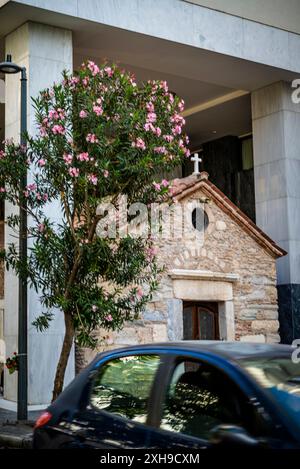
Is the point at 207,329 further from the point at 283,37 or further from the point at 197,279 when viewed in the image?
the point at 283,37

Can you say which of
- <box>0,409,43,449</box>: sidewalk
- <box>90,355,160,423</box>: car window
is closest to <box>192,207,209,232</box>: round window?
<box>0,409,43,449</box>: sidewalk

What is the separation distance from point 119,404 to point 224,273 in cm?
1057

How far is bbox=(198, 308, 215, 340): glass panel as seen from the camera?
1529 cm

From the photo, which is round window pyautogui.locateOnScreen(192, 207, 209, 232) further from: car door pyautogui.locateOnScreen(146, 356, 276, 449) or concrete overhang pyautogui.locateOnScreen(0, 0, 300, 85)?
car door pyautogui.locateOnScreen(146, 356, 276, 449)

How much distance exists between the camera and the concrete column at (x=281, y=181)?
1748cm

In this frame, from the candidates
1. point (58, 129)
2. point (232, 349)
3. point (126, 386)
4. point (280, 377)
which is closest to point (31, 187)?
point (58, 129)

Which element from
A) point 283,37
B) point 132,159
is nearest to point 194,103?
point 283,37

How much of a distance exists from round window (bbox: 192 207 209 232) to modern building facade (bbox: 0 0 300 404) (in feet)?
11.0

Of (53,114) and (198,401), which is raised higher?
(53,114)

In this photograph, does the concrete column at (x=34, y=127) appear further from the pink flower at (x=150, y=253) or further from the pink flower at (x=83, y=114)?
the pink flower at (x=83, y=114)

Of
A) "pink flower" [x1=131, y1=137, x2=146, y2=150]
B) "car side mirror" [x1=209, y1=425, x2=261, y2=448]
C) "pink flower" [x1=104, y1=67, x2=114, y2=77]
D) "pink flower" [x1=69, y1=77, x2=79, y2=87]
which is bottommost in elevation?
"car side mirror" [x1=209, y1=425, x2=261, y2=448]

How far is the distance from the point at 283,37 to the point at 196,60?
233 cm

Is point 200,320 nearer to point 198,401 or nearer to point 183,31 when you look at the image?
point 183,31

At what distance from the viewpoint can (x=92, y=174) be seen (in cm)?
1074
